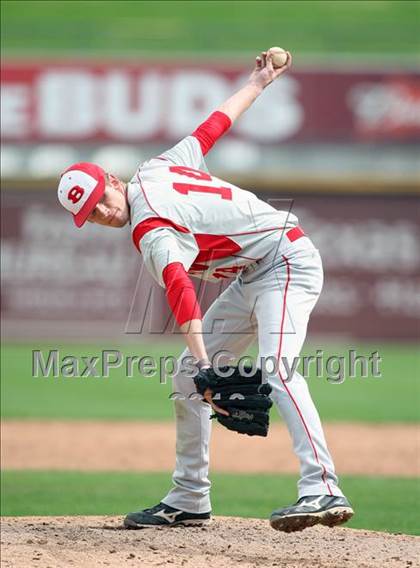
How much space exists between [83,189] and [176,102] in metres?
13.2

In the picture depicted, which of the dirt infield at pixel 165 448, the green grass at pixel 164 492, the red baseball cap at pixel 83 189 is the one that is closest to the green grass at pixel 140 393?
the dirt infield at pixel 165 448

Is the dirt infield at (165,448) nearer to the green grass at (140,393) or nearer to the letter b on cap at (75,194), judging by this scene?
the green grass at (140,393)

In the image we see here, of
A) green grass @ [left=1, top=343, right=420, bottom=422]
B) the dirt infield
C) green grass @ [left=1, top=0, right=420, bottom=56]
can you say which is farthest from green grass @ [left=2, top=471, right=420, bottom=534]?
green grass @ [left=1, top=0, right=420, bottom=56]

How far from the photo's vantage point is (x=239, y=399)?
4.48 m

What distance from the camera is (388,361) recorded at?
1555 centimetres

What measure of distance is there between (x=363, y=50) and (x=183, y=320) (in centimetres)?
2065

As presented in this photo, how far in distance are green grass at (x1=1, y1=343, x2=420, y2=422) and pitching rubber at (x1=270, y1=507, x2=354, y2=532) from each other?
6.58 meters

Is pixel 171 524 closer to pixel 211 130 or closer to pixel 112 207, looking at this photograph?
pixel 112 207

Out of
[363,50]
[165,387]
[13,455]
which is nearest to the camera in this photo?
[13,455]

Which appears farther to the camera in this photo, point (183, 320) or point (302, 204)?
point (302, 204)

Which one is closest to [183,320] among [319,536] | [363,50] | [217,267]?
[217,267]

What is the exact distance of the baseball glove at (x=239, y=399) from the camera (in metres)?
4.44

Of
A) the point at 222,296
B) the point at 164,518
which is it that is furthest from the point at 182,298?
the point at 164,518

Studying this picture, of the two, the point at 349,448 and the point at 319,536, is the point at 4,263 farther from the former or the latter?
the point at 319,536
